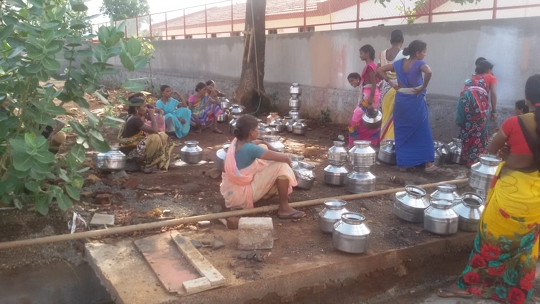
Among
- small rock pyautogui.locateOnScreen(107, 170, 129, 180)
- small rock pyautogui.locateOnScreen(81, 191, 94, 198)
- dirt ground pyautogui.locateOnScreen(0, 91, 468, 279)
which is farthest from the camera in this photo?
small rock pyautogui.locateOnScreen(107, 170, 129, 180)

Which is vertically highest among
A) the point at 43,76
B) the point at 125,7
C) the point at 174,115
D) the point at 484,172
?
the point at 125,7

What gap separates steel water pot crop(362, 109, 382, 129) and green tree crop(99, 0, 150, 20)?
2605cm

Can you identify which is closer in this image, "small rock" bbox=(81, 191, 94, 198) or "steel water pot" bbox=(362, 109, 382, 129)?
"small rock" bbox=(81, 191, 94, 198)

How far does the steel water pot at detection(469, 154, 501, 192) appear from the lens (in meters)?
4.77

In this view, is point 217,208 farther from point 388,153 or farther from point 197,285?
point 388,153

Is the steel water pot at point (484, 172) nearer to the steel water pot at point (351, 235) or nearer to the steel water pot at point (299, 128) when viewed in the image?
the steel water pot at point (351, 235)

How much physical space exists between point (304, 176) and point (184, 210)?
1.48m

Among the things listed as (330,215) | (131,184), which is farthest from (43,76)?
(330,215)

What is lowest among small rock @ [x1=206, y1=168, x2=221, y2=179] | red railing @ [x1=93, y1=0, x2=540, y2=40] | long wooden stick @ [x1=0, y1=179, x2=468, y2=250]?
long wooden stick @ [x1=0, y1=179, x2=468, y2=250]

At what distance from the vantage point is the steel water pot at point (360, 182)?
520 cm

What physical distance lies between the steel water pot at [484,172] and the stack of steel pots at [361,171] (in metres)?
1.09

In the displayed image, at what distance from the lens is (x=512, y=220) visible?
3363 millimetres

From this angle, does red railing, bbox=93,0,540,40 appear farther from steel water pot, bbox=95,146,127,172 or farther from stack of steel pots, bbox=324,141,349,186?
steel water pot, bbox=95,146,127,172

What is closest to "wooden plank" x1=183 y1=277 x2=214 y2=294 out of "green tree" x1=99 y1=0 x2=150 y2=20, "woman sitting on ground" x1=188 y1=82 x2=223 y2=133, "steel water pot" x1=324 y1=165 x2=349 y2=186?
"steel water pot" x1=324 y1=165 x2=349 y2=186
